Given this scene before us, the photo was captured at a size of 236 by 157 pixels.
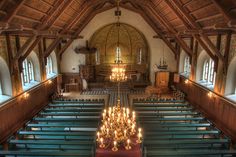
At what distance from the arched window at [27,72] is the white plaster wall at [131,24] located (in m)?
5.81

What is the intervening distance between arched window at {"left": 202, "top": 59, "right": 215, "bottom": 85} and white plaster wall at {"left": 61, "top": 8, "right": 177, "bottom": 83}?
5.56m

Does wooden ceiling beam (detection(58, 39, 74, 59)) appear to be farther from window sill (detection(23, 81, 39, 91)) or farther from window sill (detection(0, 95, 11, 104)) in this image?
window sill (detection(0, 95, 11, 104))

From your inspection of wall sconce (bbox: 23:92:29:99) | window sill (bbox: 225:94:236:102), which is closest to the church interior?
window sill (bbox: 225:94:236:102)

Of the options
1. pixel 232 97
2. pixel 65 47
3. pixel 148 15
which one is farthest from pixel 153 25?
pixel 232 97

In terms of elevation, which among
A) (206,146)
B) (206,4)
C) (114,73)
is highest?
(206,4)

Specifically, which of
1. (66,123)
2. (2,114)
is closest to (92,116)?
(66,123)

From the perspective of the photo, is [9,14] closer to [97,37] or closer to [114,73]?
[114,73]

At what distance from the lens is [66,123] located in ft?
36.8

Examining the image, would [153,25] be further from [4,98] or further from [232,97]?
[4,98]

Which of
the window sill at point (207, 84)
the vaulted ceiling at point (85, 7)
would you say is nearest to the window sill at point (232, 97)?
the window sill at point (207, 84)

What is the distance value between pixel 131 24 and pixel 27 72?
11302 millimetres

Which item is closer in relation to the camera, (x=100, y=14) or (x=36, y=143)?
(x=36, y=143)

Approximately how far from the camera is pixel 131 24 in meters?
20.8

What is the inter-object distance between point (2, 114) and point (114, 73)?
6867mm
